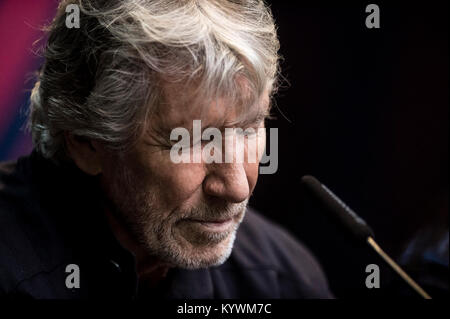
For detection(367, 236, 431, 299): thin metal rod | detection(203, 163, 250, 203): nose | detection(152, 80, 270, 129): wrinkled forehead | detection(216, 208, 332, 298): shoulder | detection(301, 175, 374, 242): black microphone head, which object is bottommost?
detection(216, 208, 332, 298): shoulder

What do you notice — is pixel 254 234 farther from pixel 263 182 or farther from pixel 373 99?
pixel 373 99

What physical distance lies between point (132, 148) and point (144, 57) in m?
0.17

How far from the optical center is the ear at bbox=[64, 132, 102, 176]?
1196mm

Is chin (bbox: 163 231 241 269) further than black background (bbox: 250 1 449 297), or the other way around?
black background (bbox: 250 1 449 297)

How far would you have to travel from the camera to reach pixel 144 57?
1048mm

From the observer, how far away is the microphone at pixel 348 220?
41.5 inches

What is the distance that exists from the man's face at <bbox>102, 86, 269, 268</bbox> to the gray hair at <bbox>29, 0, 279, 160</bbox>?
3 cm

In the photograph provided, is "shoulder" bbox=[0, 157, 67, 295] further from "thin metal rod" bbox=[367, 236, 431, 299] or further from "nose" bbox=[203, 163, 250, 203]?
"thin metal rod" bbox=[367, 236, 431, 299]

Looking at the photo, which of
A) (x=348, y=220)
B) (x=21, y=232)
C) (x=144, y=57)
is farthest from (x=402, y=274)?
(x=21, y=232)

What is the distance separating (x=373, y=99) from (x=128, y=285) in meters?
1.15

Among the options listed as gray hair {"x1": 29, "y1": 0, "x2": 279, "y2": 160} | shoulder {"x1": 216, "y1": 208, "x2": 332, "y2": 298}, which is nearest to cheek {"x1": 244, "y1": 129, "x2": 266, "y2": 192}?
gray hair {"x1": 29, "y1": 0, "x2": 279, "y2": 160}

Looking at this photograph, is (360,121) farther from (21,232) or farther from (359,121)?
(21,232)
